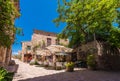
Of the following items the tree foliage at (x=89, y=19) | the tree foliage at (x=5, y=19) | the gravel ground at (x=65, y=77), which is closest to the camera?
the tree foliage at (x=5, y=19)

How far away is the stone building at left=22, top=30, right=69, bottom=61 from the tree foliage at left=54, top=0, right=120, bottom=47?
1615cm

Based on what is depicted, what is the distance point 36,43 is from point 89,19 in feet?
69.3

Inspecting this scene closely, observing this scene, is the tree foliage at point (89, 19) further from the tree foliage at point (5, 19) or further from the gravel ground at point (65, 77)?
the tree foliage at point (5, 19)

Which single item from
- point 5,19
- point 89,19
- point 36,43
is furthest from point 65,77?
point 36,43

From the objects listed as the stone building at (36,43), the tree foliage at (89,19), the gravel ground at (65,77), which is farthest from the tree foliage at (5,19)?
the stone building at (36,43)

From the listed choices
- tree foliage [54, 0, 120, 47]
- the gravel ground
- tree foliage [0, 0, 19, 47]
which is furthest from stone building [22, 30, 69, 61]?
tree foliage [0, 0, 19, 47]

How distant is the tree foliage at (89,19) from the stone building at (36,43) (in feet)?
53.0

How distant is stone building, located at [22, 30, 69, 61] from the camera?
36.5m

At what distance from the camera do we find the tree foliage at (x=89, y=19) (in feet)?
54.4

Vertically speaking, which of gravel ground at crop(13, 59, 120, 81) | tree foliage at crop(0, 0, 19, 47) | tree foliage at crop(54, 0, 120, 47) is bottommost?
gravel ground at crop(13, 59, 120, 81)

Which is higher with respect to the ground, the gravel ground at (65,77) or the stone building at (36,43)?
the stone building at (36,43)

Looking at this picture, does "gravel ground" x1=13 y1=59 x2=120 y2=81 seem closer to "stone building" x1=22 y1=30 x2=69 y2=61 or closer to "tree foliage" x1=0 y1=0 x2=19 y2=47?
"tree foliage" x1=0 y1=0 x2=19 y2=47

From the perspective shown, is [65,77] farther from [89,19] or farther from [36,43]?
[36,43]

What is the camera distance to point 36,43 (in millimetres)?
36531
